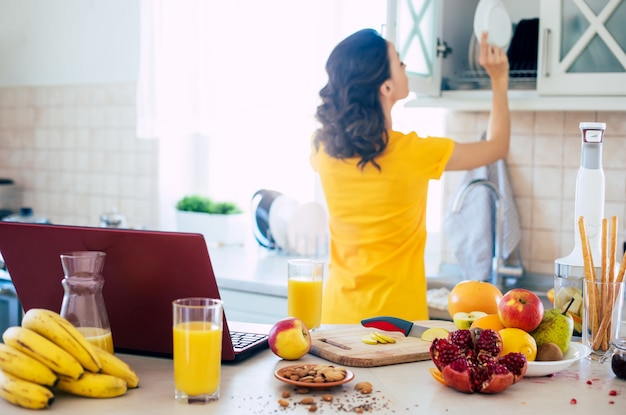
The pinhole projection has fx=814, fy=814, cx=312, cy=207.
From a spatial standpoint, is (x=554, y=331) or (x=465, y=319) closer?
(x=554, y=331)

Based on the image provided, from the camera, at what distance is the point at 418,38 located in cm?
Result: 277

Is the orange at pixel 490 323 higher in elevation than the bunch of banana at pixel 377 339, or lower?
higher

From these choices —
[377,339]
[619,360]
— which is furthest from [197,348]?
[619,360]

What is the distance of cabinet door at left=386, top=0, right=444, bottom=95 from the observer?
2.58 meters

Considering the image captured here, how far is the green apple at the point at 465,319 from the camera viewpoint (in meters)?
1.75

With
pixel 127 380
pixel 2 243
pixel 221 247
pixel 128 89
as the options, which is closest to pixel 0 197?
pixel 128 89

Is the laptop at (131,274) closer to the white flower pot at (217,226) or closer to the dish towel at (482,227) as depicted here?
the dish towel at (482,227)

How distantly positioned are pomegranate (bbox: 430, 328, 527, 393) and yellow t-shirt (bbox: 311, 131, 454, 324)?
979 millimetres

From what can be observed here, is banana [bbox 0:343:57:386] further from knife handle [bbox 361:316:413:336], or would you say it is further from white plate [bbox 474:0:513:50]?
white plate [bbox 474:0:513:50]

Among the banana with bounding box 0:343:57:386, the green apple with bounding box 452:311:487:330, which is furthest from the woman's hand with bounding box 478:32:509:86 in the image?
the banana with bounding box 0:343:57:386

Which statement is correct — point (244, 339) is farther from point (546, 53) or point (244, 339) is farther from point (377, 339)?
point (546, 53)

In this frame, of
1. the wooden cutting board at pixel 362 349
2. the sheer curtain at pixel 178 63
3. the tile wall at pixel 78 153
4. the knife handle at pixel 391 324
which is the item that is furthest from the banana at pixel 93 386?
the tile wall at pixel 78 153

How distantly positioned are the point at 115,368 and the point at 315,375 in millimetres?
348

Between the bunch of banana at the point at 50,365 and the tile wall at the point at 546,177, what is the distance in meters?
2.07
